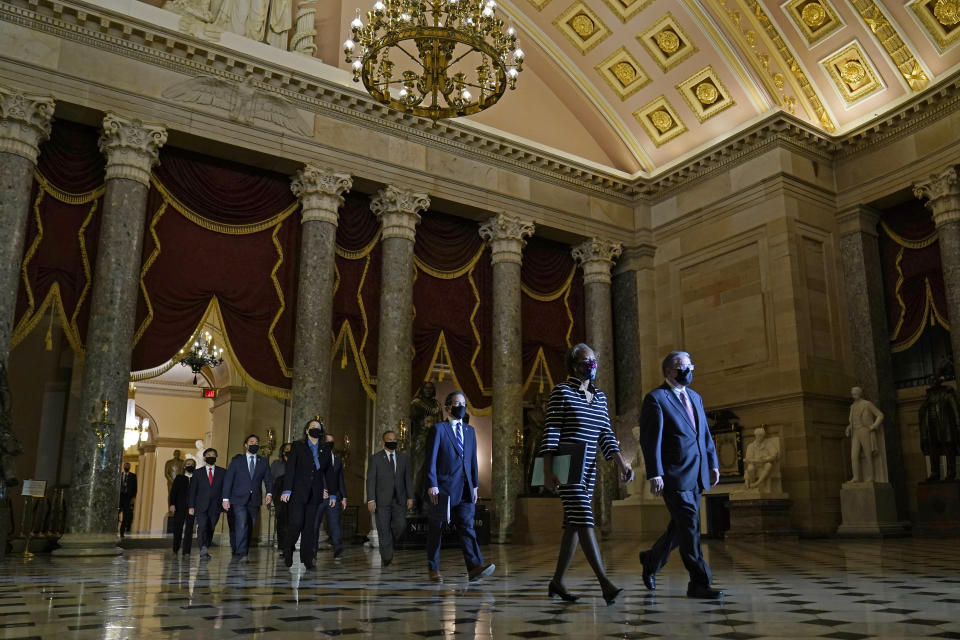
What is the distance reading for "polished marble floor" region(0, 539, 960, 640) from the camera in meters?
3.70

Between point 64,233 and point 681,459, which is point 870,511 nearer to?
point 681,459

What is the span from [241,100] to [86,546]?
731cm

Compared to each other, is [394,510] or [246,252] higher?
[246,252]

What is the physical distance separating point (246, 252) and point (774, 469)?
9.84 meters

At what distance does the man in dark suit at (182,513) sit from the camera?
1150 cm

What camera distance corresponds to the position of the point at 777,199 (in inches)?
629

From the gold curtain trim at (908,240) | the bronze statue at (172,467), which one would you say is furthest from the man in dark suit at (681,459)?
the bronze statue at (172,467)

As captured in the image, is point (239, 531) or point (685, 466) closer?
point (685, 466)

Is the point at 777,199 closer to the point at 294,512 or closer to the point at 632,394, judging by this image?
the point at 632,394

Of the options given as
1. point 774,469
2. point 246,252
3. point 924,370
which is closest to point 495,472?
point 774,469

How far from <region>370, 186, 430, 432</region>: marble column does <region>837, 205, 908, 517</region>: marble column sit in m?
8.30

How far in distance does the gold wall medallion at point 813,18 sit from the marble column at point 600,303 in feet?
18.0

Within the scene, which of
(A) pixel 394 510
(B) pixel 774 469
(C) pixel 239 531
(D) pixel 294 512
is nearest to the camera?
(D) pixel 294 512

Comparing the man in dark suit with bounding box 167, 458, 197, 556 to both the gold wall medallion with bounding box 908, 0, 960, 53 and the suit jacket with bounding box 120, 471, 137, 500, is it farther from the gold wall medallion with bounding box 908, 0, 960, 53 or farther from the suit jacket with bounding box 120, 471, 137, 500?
the gold wall medallion with bounding box 908, 0, 960, 53
